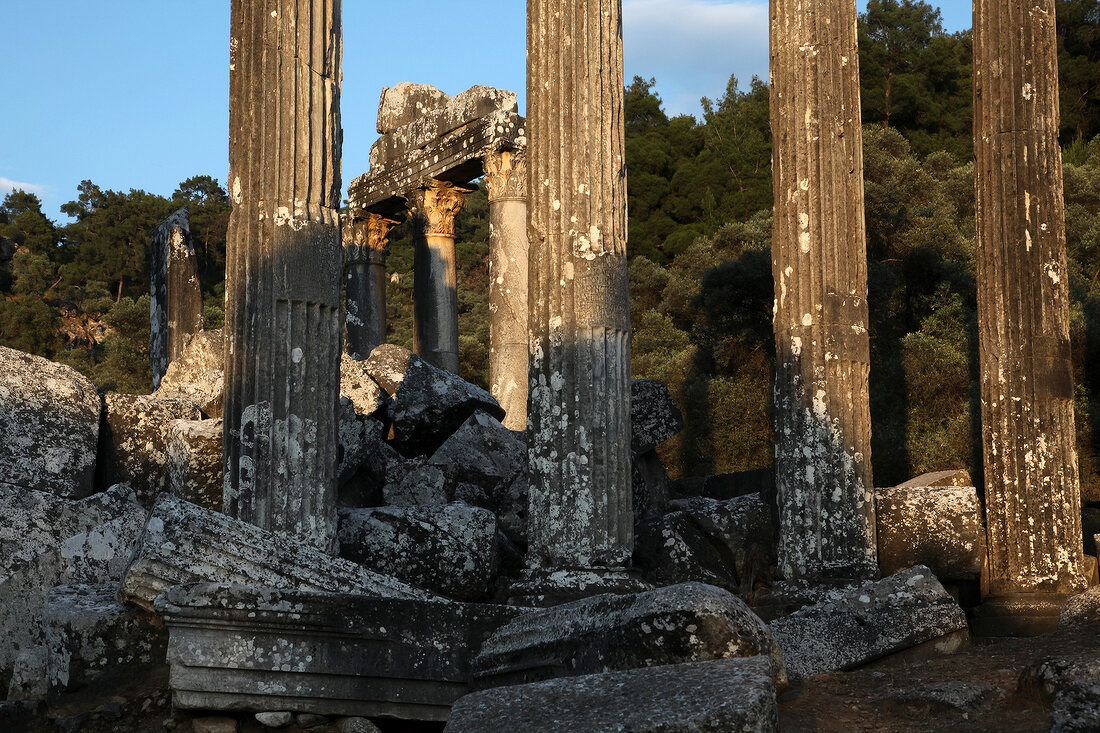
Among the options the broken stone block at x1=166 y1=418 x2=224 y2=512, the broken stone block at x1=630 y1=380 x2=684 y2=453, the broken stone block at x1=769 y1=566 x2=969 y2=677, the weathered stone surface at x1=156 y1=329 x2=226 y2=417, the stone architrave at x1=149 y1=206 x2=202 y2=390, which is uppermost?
the stone architrave at x1=149 y1=206 x2=202 y2=390

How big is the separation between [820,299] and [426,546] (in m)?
3.99

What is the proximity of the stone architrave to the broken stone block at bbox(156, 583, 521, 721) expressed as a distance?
36.4 feet

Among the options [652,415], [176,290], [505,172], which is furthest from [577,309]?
[176,290]

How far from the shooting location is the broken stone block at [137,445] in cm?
993

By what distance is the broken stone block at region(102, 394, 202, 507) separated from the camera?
9.93 metres

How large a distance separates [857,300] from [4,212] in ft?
Answer: 102

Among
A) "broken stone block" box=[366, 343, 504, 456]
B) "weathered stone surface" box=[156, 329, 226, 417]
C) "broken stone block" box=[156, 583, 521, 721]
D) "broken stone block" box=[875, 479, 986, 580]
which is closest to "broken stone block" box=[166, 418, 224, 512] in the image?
"broken stone block" box=[156, 583, 521, 721]

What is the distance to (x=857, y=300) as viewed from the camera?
33.1 ft

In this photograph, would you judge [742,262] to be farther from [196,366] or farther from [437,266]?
[196,366]

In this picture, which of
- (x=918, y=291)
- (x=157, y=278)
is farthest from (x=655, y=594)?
(x=918, y=291)

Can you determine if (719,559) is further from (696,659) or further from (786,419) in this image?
(696,659)

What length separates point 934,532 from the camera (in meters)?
10.4

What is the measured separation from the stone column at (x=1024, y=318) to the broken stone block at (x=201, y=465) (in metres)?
7.12

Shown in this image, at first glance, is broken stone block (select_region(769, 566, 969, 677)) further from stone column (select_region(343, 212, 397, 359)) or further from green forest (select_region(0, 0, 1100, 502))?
stone column (select_region(343, 212, 397, 359))
